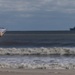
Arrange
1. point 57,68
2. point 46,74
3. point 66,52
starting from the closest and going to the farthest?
1. point 46,74
2. point 57,68
3. point 66,52

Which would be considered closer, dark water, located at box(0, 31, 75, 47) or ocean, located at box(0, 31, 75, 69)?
ocean, located at box(0, 31, 75, 69)

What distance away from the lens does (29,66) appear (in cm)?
2022

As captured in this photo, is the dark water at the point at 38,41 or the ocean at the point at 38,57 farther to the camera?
the dark water at the point at 38,41

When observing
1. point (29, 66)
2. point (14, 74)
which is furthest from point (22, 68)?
point (14, 74)

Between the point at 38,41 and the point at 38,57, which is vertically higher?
the point at 38,41

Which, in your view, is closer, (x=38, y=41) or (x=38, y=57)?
(x=38, y=57)

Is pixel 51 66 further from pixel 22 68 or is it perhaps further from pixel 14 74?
pixel 14 74

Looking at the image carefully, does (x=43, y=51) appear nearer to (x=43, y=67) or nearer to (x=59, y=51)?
(x=59, y=51)

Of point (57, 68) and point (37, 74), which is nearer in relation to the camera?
point (37, 74)

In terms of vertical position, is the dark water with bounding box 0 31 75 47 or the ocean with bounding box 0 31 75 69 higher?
the dark water with bounding box 0 31 75 47

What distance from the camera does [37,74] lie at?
53.3 ft

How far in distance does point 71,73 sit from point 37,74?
1.44 meters

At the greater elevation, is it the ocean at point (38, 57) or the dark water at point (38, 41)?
the dark water at point (38, 41)

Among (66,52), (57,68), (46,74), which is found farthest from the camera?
(66,52)
